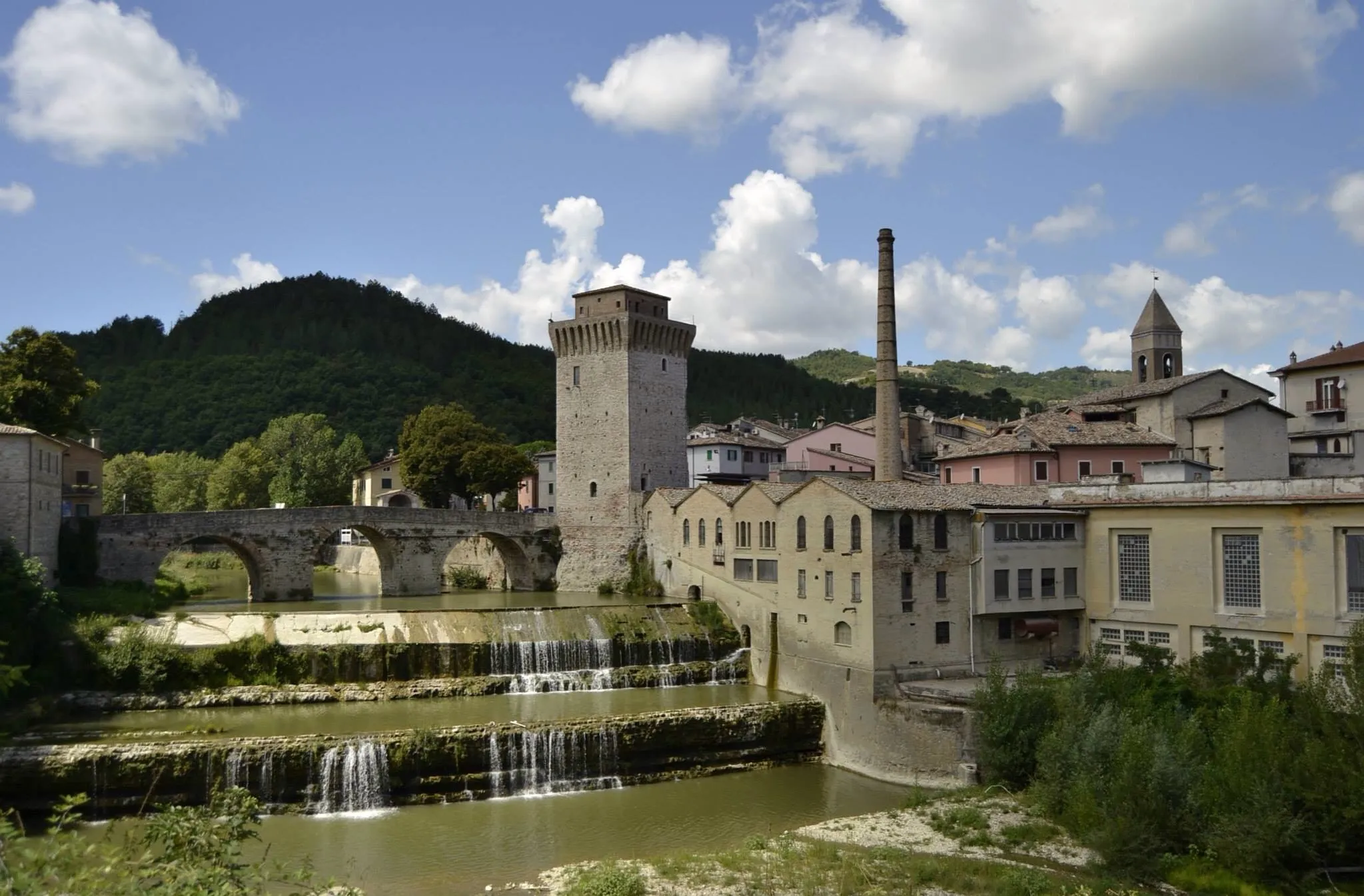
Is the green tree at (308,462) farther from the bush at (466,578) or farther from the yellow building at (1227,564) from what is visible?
the yellow building at (1227,564)

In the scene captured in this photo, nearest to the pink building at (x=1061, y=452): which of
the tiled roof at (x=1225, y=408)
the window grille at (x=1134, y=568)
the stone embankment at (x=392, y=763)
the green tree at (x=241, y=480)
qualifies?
the tiled roof at (x=1225, y=408)

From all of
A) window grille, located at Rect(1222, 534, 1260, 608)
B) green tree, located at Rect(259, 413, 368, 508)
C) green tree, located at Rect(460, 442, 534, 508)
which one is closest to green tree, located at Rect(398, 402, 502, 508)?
green tree, located at Rect(460, 442, 534, 508)

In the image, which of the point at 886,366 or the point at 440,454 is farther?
the point at 440,454

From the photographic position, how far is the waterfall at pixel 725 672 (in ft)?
125

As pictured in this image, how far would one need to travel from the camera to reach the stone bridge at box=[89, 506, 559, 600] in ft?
154

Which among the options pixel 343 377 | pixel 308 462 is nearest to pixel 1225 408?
pixel 308 462

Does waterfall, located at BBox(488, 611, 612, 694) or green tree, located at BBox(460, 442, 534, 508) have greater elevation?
green tree, located at BBox(460, 442, 534, 508)

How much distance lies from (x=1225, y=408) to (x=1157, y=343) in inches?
839

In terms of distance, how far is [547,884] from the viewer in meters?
21.0

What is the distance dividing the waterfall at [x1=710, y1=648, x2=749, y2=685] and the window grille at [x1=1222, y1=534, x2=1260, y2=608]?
1642 centimetres

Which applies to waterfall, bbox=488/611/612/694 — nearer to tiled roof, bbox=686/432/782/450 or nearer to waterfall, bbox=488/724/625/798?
waterfall, bbox=488/724/625/798

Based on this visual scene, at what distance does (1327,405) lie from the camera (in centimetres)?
4912

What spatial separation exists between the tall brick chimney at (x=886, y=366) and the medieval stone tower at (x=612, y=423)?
13268 mm

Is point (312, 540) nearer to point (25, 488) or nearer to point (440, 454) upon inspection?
point (25, 488)
